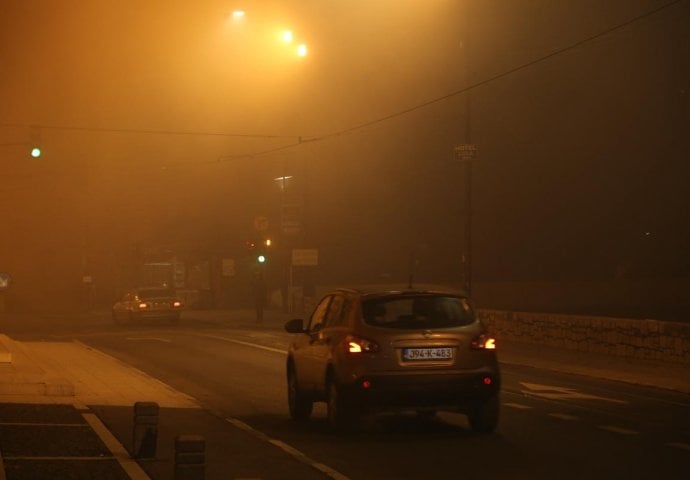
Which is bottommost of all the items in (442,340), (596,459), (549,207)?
(596,459)

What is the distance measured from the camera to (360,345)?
1220 cm

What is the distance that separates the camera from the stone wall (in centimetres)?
2091

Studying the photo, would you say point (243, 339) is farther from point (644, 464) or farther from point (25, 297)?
point (25, 297)

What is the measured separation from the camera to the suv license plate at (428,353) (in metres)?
12.1

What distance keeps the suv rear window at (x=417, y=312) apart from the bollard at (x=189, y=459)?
180 inches

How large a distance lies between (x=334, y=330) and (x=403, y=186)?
49120 millimetres

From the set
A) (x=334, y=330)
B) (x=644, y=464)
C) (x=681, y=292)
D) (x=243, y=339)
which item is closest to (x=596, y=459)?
(x=644, y=464)

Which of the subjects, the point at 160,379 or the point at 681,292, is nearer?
the point at 160,379

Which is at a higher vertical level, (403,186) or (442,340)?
(403,186)

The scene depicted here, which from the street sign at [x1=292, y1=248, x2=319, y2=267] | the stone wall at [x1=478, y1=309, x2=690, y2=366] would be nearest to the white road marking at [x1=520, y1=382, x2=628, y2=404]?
the stone wall at [x1=478, y1=309, x2=690, y2=366]

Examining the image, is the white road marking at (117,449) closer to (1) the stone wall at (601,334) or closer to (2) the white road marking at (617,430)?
(2) the white road marking at (617,430)

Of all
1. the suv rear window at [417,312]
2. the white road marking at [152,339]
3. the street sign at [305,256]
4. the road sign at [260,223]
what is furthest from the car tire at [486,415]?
the road sign at [260,223]

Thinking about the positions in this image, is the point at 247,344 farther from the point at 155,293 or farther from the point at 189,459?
the point at 189,459

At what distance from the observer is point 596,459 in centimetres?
1079
